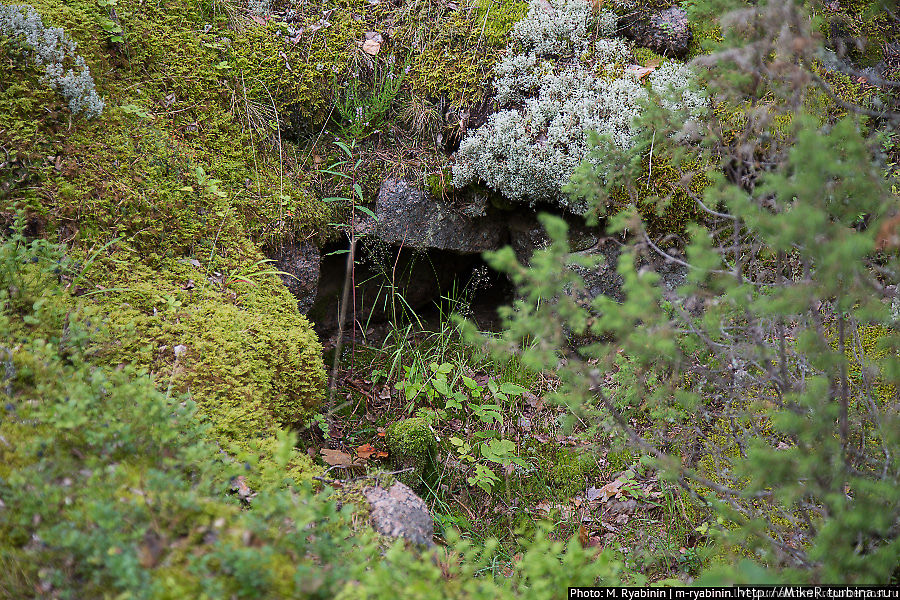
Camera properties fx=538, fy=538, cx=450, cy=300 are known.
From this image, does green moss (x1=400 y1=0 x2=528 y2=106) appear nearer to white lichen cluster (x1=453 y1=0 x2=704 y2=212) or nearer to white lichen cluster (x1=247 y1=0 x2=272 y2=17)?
white lichen cluster (x1=453 y1=0 x2=704 y2=212)

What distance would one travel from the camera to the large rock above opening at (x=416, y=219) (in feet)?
14.7

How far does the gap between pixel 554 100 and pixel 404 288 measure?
6.61ft

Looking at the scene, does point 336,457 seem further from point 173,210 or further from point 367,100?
point 367,100

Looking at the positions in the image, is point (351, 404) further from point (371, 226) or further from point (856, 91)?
point (856, 91)

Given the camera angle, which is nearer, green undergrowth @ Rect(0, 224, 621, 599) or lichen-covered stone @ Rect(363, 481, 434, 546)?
green undergrowth @ Rect(0, 224, 621, 599)

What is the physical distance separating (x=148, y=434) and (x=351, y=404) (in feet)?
6.75

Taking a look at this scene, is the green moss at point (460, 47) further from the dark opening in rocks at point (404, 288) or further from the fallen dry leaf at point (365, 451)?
the fallen dry leaf at point (365, 451)

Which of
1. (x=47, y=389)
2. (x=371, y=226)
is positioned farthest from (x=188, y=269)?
(x=371, y=226)

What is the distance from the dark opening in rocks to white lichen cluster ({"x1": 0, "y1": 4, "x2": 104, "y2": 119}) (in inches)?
74.5

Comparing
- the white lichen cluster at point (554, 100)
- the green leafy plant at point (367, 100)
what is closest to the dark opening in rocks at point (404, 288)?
the white lichen cluster at point (554, 100)

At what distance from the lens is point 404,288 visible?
4.86 meters

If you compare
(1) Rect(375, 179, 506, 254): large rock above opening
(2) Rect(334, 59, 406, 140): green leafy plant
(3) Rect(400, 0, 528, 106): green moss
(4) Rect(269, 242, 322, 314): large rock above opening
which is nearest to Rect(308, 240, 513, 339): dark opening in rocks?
(1) Rect(375, 179, 506, 254): large rock above opening

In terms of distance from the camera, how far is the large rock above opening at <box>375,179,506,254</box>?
447cm

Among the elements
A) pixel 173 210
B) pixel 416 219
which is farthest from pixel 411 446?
pixel 173 210
